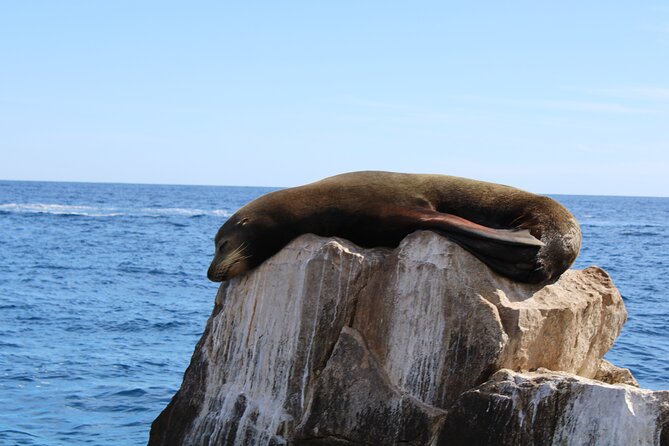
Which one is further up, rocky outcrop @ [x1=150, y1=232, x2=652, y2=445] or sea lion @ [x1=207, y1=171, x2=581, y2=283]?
sea lion @ [x1=207, y1=171, x2=581, y2=283]

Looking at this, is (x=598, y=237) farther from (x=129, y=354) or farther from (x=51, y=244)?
(x=129, y=354)

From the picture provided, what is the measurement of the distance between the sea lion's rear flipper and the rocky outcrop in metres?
0.08

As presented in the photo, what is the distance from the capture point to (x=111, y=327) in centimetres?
1708

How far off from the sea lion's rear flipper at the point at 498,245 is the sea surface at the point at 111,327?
16.0ft

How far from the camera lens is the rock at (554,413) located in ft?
19.4

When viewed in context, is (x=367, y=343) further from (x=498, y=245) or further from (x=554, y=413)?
(x=554, y=413)

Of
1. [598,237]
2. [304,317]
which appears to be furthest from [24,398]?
[598,237]

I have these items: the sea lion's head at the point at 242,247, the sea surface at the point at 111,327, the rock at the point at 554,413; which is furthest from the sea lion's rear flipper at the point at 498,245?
the sea surface at the point at 111,327

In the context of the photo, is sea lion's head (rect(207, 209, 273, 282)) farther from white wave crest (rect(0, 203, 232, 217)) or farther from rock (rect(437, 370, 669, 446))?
white wave crest (rect(0, 203, 232, 217))

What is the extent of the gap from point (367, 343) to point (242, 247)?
141cm

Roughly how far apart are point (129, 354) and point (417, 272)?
870 cm

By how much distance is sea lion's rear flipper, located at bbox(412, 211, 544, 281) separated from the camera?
6.98 m

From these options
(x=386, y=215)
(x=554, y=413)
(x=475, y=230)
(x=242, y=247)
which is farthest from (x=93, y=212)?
(x=554, y=413)

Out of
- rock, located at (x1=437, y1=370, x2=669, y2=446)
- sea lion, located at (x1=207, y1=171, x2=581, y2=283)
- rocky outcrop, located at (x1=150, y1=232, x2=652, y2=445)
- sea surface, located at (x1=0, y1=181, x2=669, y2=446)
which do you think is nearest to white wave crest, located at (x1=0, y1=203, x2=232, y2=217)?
sea surface, located at (x1=0, y1=181, x2=669, y2=446)
